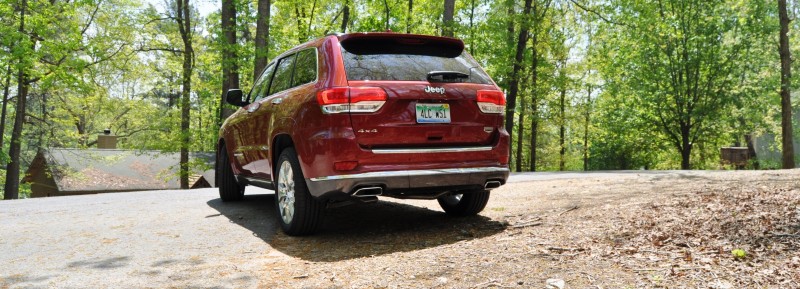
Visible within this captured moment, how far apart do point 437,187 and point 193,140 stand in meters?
21.9

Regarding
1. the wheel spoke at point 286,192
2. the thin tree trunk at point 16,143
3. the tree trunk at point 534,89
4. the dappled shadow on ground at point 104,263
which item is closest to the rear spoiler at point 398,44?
the wheel spoke at point 286,192

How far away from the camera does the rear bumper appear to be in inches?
189

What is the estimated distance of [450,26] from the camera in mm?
16938

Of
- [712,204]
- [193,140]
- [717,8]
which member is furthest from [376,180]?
[717,8]

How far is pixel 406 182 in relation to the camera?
491 centimetres

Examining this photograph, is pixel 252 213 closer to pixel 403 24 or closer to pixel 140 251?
pixel 140 251

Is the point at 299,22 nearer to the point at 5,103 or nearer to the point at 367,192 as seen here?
the point at 5,103

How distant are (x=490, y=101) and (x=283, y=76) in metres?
2.25

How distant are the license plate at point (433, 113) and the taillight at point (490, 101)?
376mm

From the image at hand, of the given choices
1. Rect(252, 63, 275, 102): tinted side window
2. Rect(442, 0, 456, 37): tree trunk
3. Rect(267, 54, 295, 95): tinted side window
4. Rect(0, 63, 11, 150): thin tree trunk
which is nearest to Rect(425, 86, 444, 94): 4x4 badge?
Rect(267, 54, 295, 95): tinted side window

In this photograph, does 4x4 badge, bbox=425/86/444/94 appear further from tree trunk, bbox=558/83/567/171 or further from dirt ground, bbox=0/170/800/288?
tree trunk, bbox=558/83/567/171

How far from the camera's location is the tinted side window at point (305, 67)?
5.38m

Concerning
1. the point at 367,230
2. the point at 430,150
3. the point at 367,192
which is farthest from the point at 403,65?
the point at 367,230

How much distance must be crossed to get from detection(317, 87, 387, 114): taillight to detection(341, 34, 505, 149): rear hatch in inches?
0.7
